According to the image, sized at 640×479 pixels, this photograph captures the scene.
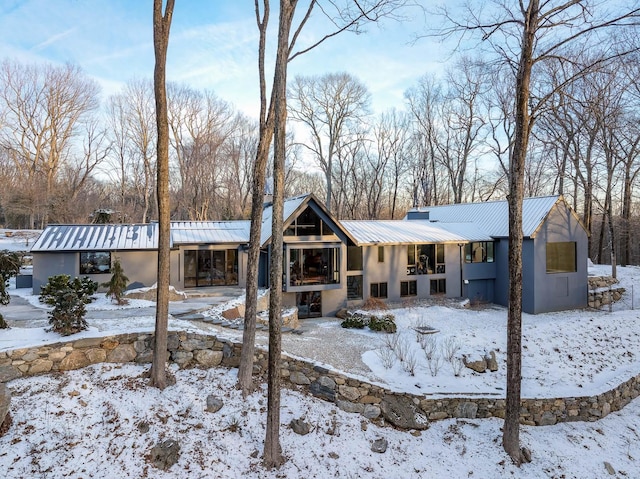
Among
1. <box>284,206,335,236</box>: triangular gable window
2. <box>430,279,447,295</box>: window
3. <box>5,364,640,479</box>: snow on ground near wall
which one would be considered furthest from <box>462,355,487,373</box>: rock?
<box>430,279,447,295</box>: window

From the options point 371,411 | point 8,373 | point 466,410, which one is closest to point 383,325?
point 466,410

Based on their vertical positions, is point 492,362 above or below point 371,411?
above

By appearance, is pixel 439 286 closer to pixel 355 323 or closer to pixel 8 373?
pixel 355 323

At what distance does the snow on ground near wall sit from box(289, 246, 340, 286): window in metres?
7.16

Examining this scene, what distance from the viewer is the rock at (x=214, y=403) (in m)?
6.61

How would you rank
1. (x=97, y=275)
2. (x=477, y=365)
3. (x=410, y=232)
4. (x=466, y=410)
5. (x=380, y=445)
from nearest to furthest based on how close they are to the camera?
(x=380, y=445), (x=466, y=410), (x=477, y=365), (x=97, y=275), (x=410, y=232)

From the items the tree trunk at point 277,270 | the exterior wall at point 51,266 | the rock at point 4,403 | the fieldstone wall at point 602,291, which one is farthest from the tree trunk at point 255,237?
the fieldstone wall at point 602,291

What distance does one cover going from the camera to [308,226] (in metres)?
14.9

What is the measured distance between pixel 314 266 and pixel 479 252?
925 cm

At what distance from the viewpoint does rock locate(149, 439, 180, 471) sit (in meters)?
5.37

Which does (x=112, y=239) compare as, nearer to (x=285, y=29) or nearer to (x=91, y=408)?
(x=91, y=408)

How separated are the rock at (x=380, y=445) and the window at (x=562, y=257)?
51.1 ft

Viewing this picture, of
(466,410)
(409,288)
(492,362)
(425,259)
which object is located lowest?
(466,410)

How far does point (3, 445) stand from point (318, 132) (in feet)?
94.5
